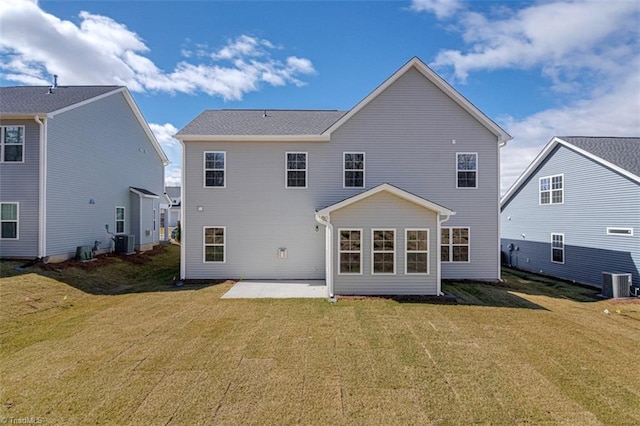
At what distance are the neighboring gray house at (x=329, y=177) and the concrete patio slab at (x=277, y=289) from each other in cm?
51

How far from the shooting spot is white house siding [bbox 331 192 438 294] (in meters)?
9.60

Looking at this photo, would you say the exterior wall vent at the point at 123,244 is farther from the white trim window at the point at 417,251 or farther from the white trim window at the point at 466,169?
the white trim window at the point at 466,169

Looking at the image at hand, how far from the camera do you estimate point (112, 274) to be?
12.5m

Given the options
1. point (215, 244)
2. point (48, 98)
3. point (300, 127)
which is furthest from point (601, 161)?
point (48, 98)

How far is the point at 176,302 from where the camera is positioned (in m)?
9.09

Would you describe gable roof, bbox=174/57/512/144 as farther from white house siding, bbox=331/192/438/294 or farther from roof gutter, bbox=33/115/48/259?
roof gutter, bbox=33/115/48/259

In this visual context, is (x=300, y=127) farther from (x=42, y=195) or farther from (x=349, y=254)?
(x=42, y=195)

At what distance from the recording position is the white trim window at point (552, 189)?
14.6m

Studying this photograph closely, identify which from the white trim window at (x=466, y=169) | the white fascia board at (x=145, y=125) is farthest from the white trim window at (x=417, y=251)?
the white fascia board at (x=145, y=125)

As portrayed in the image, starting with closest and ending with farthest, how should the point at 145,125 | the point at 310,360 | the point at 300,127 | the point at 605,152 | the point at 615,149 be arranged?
the point at 310,360
the point at 300,127
the point at 605,152
the point at 615,149
the point at 145,125

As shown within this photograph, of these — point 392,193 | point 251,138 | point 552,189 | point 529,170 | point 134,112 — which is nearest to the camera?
point 392,193

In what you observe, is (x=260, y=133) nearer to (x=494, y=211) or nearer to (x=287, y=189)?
(x=287, y=189)

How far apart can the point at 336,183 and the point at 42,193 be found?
1193 centimetres

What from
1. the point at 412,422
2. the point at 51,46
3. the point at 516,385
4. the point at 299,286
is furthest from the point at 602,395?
the point at 51,46
